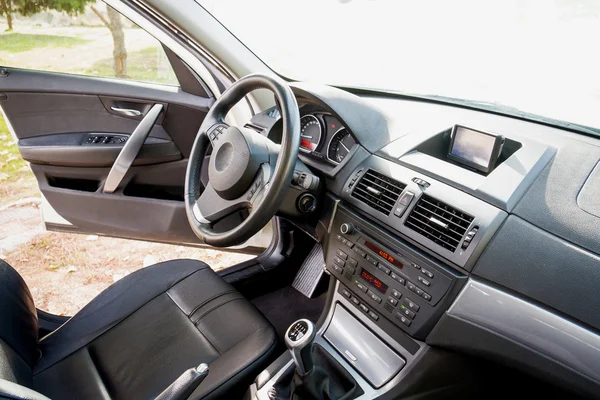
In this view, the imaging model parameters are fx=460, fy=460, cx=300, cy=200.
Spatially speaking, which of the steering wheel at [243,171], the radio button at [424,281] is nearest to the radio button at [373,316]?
the radio button at [424,281]

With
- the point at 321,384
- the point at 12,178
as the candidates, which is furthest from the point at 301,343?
the point at 12,178

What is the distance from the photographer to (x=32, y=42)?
2.50 metres

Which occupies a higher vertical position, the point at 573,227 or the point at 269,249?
the point at 573,227

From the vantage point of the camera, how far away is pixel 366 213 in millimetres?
1435

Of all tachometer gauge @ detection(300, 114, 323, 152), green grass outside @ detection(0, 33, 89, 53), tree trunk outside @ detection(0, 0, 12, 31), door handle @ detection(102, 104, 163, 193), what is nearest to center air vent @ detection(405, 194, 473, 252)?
tachometer gauge @ detection(300, 114, 323, 152)

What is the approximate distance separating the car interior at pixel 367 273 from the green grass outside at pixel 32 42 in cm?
90

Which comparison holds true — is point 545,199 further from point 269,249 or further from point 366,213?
point 269,249

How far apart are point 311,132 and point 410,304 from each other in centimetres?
74

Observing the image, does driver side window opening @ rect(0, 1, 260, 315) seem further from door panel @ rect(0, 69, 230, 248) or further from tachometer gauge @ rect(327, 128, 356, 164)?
tachometer gauge @ rect(327, 128, 356, 164)

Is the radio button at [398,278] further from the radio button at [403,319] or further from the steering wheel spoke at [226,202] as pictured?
the steering wheel spoke at [226,202]

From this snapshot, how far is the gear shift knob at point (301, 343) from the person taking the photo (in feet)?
4.02

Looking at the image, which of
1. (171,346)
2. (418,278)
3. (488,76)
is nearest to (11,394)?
(171,346)

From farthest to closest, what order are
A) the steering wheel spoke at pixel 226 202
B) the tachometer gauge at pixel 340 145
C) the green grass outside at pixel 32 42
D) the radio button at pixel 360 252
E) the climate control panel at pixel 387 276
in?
1. the green grass outside at pixel 32 42
2. the tachometer gauge at pixel 340 145
3. the radio button at pixel 360 252
4. the steering wheel spoke at pixel 226 202
5. the climate control panel at pixel 387 276

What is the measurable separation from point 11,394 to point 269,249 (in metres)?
1.58
